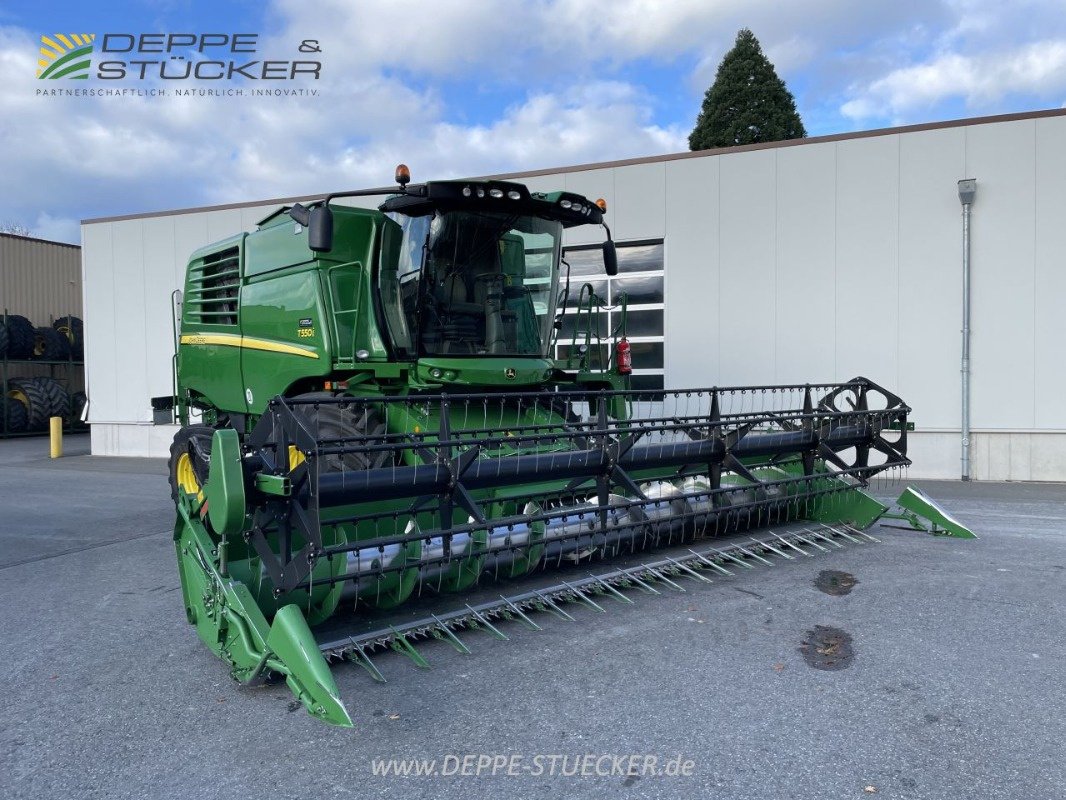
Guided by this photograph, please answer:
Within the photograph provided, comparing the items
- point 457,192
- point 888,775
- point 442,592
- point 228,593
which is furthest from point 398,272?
point 888,775

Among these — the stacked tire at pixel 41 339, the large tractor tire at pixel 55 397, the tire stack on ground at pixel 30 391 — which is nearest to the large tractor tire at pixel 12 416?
the tire stack on ground at pixel 30 391

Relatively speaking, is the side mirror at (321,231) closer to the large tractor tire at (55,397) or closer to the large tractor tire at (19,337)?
the large tractor tire at (55,397)

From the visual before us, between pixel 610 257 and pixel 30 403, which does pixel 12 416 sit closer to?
pixel 30 403

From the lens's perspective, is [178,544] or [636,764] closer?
[636,764]

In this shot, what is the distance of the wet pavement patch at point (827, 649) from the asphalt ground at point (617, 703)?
5 centimetres

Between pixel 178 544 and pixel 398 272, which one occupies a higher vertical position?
pixel 398 272

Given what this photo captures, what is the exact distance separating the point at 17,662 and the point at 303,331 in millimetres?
2967

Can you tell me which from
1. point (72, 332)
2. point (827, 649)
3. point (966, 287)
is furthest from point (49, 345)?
point (827, 649)

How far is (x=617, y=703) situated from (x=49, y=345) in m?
22.2

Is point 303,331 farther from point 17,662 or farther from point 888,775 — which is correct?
point 888,775

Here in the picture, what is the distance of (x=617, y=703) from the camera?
10.2 feet

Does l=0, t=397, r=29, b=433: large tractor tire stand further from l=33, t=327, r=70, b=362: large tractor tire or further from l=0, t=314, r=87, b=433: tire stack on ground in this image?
l=33, t=327, r=70, b=362: large tractor tire

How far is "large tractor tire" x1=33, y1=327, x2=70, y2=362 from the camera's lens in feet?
66.3

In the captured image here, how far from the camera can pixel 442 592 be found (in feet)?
14.5
